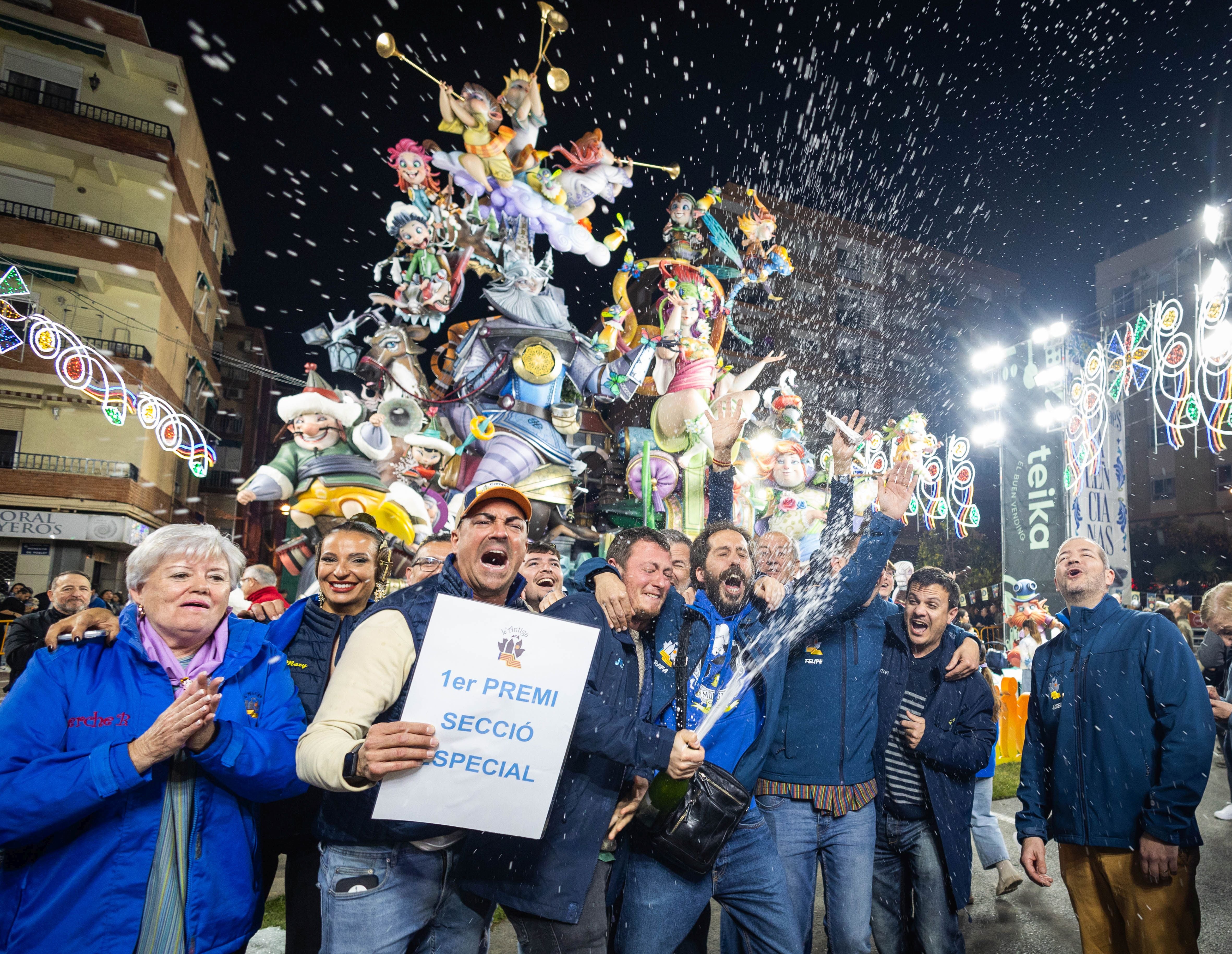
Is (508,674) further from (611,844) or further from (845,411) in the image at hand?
(845,411)

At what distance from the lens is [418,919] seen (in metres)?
2.36

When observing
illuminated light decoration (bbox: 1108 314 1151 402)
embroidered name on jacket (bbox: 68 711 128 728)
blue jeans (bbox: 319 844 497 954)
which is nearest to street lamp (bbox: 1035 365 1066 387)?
illuminated light decoration (bbox: 1108 314 1151 402)

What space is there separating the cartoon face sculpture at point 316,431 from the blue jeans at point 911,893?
377 inches

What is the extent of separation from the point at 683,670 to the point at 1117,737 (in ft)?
6.74

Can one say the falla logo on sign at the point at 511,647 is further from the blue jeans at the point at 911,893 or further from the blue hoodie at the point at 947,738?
the blue jeans at the point at 911,893

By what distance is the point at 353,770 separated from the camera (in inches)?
76.4

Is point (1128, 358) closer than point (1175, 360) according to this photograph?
No

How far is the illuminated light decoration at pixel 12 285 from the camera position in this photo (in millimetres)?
10086

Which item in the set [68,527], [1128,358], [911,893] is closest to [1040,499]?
Answer: [1128,358]

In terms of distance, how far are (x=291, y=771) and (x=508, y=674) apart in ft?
2.58

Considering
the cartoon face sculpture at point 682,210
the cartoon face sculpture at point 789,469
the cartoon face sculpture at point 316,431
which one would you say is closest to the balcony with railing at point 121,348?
the cartoon face sculpture at point 316,431

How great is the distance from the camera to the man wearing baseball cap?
197cm

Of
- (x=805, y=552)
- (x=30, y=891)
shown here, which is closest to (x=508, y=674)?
(x=30, y=891)

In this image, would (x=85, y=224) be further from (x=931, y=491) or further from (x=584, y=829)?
(x=584, y=829)
